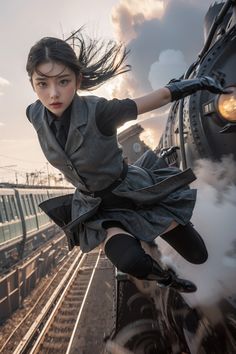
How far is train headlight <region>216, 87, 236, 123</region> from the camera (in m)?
2.04

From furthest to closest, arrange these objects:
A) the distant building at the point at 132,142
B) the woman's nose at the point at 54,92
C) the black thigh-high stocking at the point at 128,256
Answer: the distant building at the point at 132,142, the woman's nose at the point at 54,92, the black thigh-high stocking at the point at 128,256

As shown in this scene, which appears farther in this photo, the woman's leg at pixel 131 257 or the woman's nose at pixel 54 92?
the woman's nose at pixel 54 92

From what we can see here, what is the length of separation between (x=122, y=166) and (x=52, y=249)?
768 inches

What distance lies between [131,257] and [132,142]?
13502mm

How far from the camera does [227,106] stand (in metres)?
2.09

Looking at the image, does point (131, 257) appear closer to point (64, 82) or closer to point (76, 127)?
point (76, 127)

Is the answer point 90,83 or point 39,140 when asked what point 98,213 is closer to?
point 39,140

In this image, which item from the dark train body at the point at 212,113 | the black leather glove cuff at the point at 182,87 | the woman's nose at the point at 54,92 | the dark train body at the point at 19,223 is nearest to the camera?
the woman's nose at the point at 54,92

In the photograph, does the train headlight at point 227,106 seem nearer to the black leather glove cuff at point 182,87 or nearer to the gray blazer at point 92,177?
the black leather glove cuff at point 182,87

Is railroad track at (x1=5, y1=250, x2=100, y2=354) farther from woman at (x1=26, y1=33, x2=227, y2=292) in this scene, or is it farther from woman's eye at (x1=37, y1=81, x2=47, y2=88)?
woman's eye at (x1=37, y1=81, x2=47, y2=88)

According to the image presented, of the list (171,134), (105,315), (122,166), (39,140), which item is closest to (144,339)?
(122,166)

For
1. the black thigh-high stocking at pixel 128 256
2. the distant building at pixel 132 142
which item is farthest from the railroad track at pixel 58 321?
the black thigh-high stocking at pixel 128 256

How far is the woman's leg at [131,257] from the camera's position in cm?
162

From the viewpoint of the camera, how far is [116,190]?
189cm
